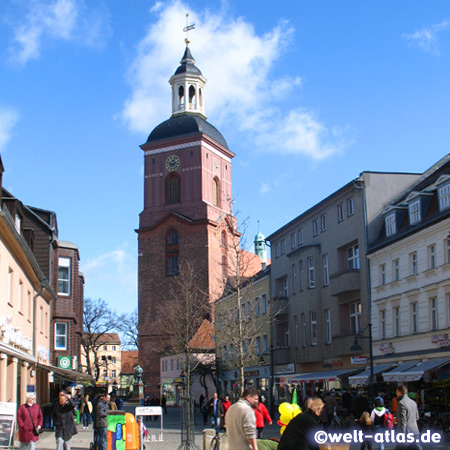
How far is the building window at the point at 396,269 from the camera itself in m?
34.7

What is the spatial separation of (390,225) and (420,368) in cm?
926

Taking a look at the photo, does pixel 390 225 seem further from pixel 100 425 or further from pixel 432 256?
pixel 100 425

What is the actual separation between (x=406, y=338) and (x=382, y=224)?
712 centimetres

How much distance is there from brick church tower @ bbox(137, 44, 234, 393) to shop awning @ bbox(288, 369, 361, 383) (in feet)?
112

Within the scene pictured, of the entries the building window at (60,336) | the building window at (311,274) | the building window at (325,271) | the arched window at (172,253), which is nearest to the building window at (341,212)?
the building window at (325,271)

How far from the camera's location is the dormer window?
112 feet

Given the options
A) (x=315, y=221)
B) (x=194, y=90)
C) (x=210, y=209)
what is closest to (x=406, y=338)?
(x=315, y=221)

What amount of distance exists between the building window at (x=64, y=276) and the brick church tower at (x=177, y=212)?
3815 cm

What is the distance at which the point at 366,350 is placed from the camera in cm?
3706

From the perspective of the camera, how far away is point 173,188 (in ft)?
274

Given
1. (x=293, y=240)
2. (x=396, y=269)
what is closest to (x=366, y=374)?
(x=396, y=269)

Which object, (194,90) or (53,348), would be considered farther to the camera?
(194,90)

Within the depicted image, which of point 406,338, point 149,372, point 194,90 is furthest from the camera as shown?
point 194,90

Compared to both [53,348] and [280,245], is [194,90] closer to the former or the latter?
[280,245]
